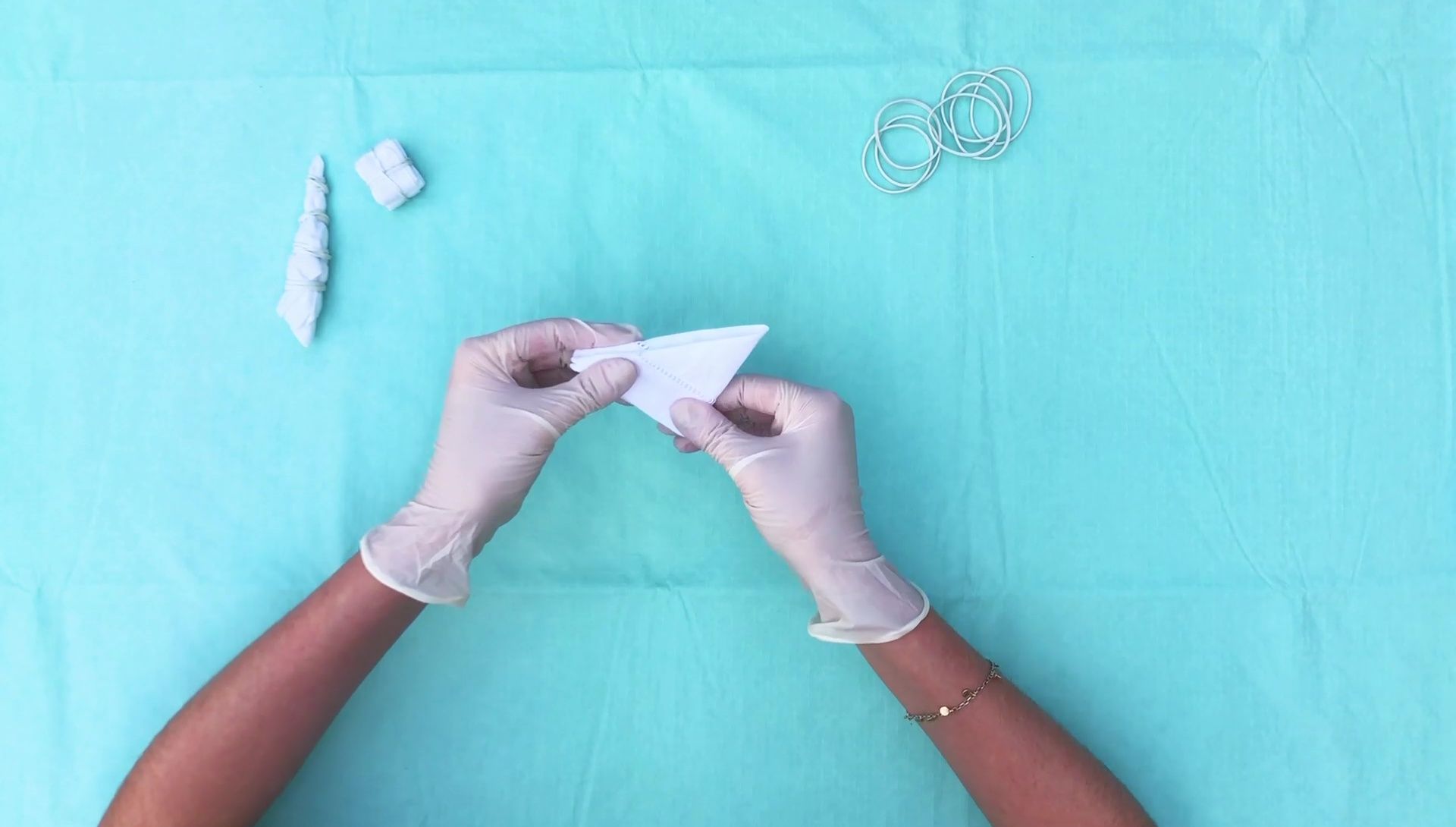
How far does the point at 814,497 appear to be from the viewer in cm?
120

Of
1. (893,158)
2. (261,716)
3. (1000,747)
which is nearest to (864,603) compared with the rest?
(1000,747)

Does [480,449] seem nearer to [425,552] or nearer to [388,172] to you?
[425,552]

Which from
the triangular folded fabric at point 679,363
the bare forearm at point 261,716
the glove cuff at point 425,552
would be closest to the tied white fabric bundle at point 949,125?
the triangular folded fabric at point 679,363

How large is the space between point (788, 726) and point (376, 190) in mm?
1021

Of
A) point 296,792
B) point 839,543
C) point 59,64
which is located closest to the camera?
point 839,543

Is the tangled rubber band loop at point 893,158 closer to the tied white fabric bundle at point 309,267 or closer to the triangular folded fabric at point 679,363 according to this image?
the triangular folded fabric at point 679,363

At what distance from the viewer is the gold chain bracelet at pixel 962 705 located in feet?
3.92

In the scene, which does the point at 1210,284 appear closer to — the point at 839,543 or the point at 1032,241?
the point at 1032,241

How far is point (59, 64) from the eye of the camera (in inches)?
56.2

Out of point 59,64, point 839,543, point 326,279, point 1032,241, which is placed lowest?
point 839,543

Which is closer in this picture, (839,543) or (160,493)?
(839,543)

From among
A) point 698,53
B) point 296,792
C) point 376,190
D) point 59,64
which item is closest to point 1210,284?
point 698,53

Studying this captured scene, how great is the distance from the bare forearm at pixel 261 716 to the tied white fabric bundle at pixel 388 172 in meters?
0.56

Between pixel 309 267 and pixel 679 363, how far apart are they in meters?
0.61
